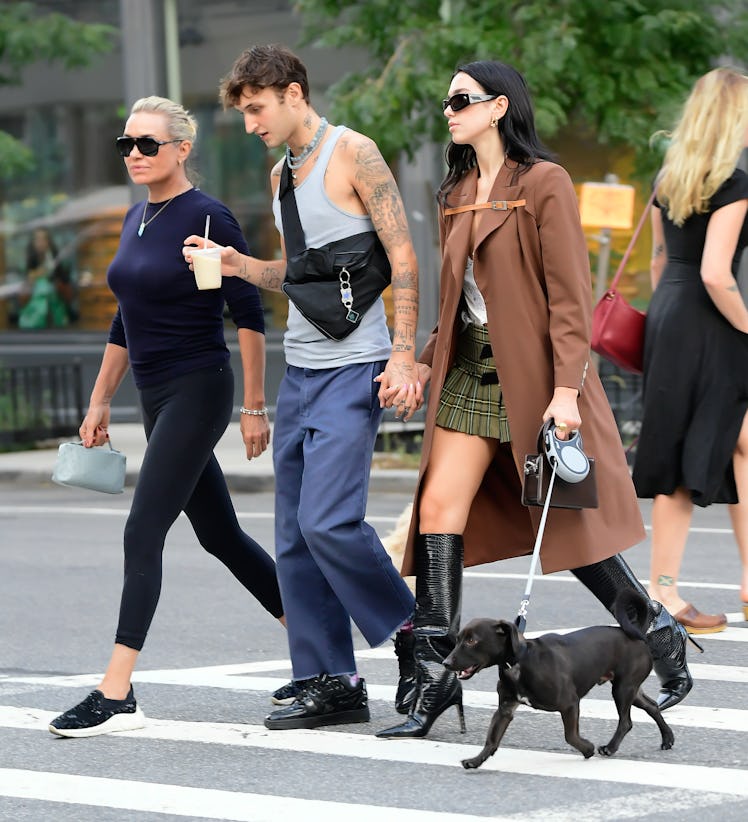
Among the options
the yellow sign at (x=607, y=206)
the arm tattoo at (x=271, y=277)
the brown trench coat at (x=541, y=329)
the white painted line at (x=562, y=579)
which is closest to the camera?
the brown trench coat at (x=541, y=329)

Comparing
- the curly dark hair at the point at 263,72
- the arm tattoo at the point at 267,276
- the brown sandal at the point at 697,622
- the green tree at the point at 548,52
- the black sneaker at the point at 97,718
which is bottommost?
the brown sandal at the point at 697,622

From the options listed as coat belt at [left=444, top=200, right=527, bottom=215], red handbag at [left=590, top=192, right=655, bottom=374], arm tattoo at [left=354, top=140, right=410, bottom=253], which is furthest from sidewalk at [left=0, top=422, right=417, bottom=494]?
coat belt at [left=444, top=200, right=527, bottom=215]

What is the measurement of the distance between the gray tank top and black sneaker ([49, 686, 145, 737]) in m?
1.19

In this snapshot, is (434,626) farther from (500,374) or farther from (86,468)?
(86,468)

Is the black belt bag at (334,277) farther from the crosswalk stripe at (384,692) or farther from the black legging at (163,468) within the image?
the crosswalk stripe at (384,692)

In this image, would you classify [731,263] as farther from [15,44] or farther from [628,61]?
[15,44]

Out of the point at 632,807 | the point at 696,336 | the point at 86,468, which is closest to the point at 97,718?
the point at 86,468

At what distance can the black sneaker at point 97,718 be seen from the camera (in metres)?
5.24

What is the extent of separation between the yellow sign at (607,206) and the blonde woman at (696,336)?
6.28 metres

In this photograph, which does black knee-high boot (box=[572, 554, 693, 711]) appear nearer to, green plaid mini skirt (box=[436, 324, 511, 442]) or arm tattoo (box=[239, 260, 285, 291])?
green plaid mini skirt (box=[436, 324, 511, 442])

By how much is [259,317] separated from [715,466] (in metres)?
2.03

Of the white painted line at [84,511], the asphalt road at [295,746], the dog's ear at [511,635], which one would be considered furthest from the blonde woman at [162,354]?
the white painted line at [84,511]

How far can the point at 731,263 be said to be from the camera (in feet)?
21.2

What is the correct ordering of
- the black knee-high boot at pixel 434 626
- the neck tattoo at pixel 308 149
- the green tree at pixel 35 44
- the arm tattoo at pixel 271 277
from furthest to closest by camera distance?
the green tree at pixel 35 44 < the arm tattoo at pixel 271 277 < the neck tattoo at pixel 308 149 < the black knee-high boot at pixel 434 626
